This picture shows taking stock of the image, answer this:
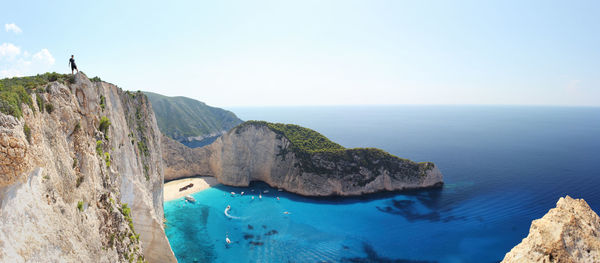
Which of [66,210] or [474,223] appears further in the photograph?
[474,223]

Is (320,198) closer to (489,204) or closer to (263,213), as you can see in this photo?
(263,213)

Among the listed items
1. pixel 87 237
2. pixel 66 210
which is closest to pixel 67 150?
pixel 66 210

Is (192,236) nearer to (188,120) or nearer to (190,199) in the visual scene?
(190,199)

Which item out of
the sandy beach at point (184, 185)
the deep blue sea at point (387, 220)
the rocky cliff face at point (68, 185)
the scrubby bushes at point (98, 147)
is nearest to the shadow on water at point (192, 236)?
the deep blue sea at point (387, 220)

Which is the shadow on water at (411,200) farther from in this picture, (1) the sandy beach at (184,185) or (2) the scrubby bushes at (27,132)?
(2) the scrubby bushes at (27,132)

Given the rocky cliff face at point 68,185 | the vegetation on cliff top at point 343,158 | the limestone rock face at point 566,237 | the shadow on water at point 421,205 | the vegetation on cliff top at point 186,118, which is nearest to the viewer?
the rocky cliff face at point 68,185
